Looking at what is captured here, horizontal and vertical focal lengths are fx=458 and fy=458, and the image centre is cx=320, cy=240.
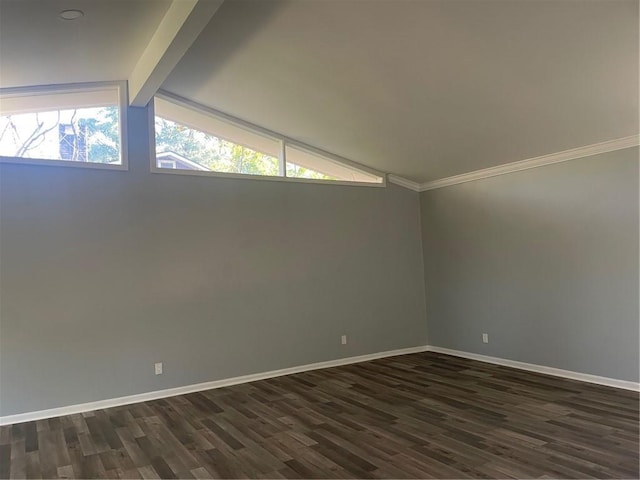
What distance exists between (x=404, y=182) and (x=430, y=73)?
9.73ft

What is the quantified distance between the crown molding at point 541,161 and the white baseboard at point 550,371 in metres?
2.27

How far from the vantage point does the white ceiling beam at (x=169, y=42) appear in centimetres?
299

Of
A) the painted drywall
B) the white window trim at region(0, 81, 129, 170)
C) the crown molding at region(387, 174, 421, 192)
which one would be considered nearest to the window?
the painted drywall

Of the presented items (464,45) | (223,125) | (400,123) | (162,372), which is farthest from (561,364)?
(223,125)

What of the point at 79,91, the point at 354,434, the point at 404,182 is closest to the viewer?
the point at 354,434

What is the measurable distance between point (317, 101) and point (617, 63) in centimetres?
258

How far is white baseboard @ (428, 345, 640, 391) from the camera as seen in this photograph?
14.6 feet

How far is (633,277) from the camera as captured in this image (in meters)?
4.38

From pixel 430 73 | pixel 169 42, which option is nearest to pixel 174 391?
pixel 169 42

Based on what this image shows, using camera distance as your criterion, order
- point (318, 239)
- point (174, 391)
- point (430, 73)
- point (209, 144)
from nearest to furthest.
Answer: point (430, 73)
point (174, 391)
point (209, 144)
point (318, 239)

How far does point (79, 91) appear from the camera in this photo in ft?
15.4


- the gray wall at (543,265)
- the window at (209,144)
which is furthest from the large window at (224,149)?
the gray wall at (543,265)

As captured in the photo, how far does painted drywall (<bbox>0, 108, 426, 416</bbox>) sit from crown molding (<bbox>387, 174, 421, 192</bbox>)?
5.4 inches

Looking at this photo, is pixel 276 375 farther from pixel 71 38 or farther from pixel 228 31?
pixel 71 38
